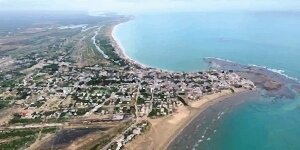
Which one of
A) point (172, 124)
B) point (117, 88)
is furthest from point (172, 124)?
point (117, 88)

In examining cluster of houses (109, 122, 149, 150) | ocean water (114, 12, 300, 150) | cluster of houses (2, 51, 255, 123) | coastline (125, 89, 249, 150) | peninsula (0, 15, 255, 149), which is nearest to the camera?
cluster of houses (109, 122, 149, 150)

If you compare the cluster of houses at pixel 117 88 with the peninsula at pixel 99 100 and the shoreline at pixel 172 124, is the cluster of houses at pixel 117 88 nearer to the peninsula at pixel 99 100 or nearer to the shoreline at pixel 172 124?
the peninsula at pixel 99 100

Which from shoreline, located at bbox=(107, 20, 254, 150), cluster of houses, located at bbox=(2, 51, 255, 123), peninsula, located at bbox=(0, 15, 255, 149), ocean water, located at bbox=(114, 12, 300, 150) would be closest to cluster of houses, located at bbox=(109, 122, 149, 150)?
peninsula, located at bbox=(0, 15, 255, 149)

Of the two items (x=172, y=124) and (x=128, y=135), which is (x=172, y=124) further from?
(x=128, y=135)

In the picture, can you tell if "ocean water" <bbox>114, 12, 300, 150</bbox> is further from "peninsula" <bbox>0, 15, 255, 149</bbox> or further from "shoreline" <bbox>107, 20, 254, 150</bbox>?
"peninsula" <bbox>0, 15, 255, 149</bbox>

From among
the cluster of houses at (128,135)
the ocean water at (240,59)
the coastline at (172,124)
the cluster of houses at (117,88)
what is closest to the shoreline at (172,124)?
the coastline at (172,124)

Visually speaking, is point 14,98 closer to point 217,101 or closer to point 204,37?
point 217,101
